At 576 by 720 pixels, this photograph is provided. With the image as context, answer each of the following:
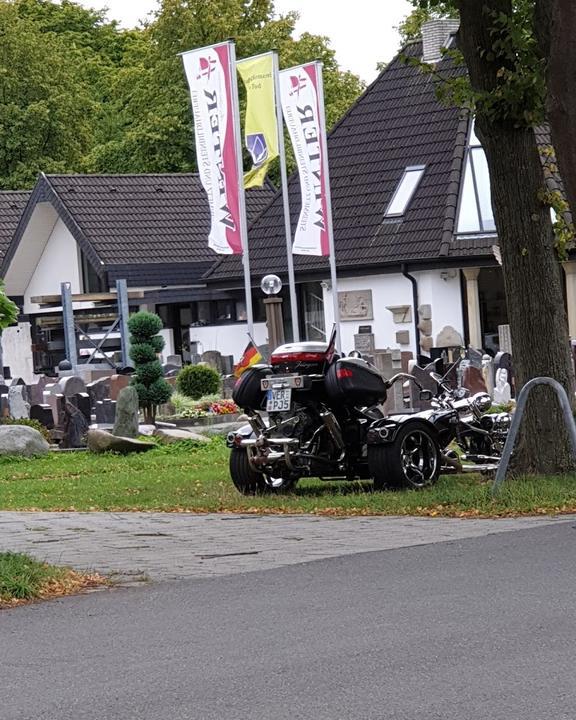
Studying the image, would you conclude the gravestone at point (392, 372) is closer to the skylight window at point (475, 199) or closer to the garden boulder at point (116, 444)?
the garden boulder at point (116, 444)

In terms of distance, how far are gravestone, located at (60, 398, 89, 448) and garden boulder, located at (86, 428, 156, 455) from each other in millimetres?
2267

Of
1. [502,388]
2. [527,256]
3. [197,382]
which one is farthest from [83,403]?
[527,256]

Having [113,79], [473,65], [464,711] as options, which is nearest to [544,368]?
[473,65]

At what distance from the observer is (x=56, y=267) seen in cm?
5319

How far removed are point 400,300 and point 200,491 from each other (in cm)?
2360

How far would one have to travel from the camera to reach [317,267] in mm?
42688

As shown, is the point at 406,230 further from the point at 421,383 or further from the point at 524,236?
the point at 524,236

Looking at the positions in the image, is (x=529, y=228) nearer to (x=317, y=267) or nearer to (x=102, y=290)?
(x=317, y=267)

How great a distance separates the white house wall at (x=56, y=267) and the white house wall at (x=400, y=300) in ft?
42.7

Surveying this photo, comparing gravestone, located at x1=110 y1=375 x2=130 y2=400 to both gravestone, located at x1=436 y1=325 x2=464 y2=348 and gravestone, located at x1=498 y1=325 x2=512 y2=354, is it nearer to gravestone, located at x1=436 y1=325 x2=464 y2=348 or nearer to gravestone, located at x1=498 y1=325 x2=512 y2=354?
gravestone, located at x1=436 y1=325 x2=464 y2=348

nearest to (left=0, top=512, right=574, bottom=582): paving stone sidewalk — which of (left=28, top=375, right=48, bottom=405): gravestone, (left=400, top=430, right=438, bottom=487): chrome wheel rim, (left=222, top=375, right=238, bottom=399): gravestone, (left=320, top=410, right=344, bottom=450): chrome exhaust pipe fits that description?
(left=320, top=410, right=344, bottom=450): chrome exhaust pipe

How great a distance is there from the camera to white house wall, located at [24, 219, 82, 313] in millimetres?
52469

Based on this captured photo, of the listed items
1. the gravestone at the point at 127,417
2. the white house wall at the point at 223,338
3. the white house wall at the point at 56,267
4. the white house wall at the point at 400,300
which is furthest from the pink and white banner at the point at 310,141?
the white house wall at the point at 56,267

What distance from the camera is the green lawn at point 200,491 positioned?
1420 centimetres
